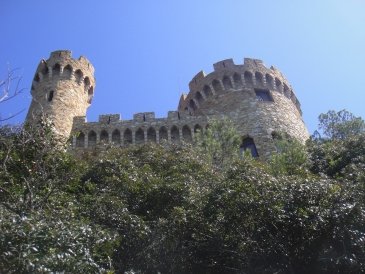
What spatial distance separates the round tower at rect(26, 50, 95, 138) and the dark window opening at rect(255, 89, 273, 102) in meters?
9.18

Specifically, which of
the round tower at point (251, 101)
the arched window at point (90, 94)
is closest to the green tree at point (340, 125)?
the round tower at point (251, 101)

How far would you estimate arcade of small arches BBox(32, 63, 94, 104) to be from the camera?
2708 cm

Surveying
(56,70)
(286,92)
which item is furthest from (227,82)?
(56,70)

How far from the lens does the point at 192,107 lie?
95.0 ft

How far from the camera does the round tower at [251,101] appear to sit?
2431 cm

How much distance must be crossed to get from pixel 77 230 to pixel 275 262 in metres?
4.34

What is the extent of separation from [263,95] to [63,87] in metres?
10.6

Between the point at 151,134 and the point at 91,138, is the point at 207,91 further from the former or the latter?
the point at 91,138

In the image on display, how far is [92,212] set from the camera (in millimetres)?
11859

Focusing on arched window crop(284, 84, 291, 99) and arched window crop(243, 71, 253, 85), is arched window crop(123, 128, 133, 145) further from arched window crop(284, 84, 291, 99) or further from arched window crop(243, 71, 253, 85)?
arched window crop(284, 84, 291, 99)

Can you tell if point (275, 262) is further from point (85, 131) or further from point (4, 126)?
point (85, 131)

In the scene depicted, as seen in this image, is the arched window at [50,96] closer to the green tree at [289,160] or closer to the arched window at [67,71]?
the arched window at [67,71]

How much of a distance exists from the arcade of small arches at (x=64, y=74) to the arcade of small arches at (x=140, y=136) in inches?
166

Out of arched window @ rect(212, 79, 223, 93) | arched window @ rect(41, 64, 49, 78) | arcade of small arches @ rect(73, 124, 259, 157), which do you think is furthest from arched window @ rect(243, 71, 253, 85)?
arched window @ rect(41, 64, 49, 78)
